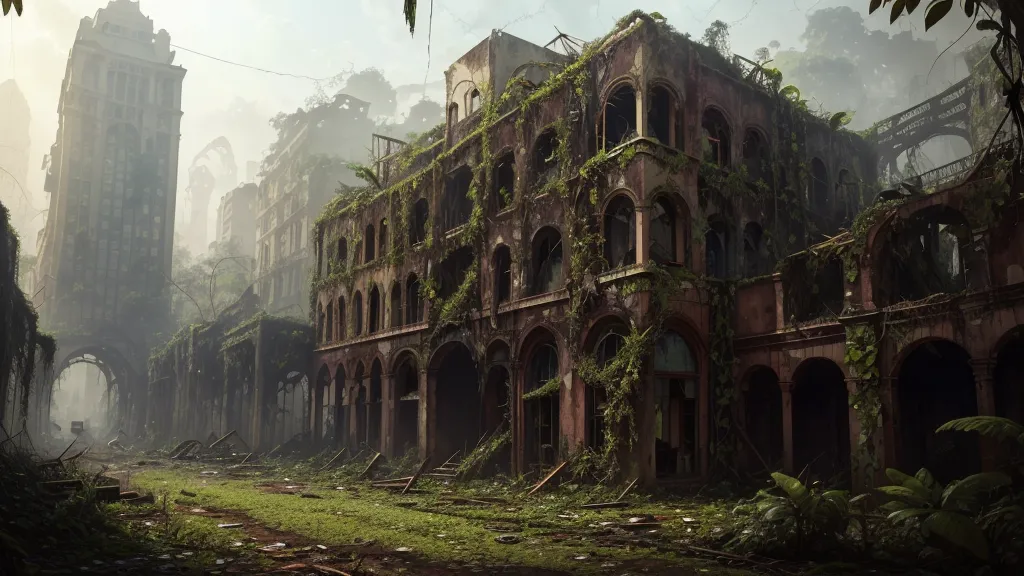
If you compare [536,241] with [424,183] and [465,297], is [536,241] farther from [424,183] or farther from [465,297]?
[424,183]

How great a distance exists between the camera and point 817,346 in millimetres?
18281

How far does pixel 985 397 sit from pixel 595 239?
977 centimetres

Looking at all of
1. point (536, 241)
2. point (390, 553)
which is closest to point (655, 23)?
point (536, 241)

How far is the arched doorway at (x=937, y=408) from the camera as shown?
57.7 feet

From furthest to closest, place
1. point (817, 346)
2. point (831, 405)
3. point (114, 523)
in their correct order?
point (831, 405), point (817, 346), point (114, 523)

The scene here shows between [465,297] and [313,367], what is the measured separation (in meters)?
14.1

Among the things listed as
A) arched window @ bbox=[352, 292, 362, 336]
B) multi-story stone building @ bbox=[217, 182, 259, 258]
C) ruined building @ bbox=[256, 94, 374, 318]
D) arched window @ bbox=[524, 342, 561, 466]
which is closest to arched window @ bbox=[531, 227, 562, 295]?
arched window @ bbox=[524, 342, 561, 466]

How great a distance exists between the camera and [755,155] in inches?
937

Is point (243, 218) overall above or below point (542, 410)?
above

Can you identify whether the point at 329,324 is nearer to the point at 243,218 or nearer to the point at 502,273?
the point at 502,273

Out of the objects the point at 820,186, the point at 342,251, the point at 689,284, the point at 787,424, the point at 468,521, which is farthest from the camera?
the point at 342,251

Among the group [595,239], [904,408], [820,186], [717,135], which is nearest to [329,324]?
[595,239]

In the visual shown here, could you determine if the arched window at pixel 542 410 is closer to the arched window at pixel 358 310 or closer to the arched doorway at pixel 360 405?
the arched doorway at pixel 360 405

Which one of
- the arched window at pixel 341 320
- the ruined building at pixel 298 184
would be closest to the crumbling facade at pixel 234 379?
the arched window at pixel 341 320
